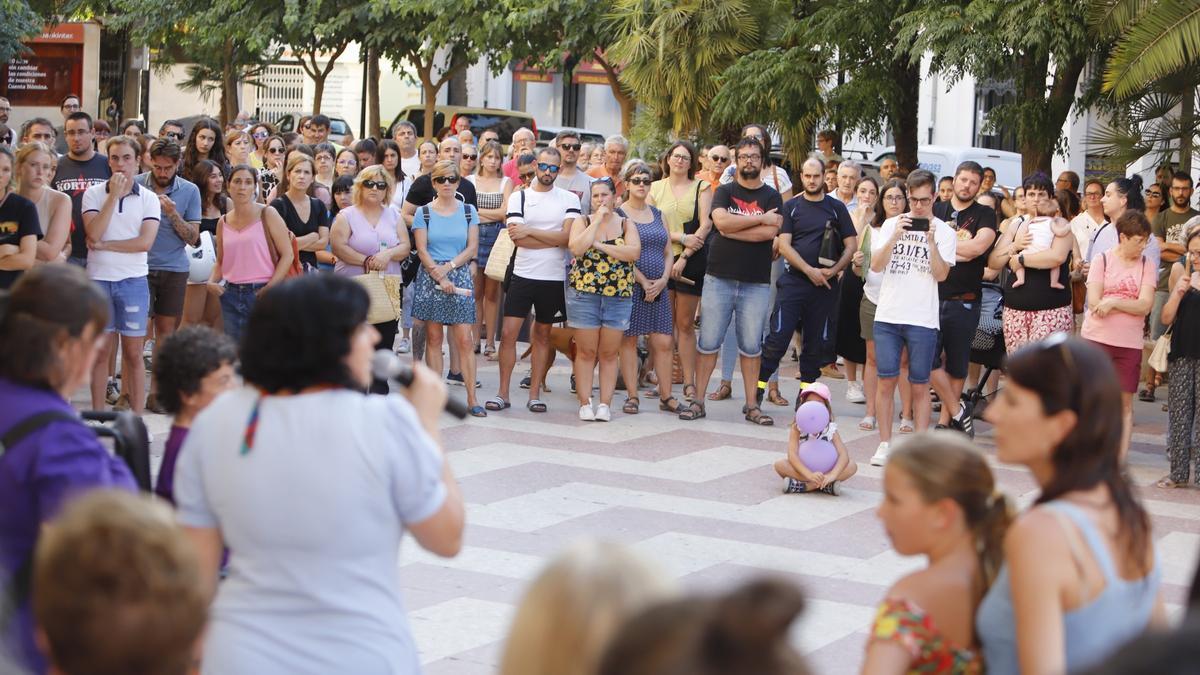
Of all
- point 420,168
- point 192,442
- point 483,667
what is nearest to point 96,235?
point 420,168

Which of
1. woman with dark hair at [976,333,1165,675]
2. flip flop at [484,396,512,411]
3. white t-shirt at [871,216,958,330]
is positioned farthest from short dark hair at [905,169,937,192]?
woman with dark hair at [976,333,1165,675]

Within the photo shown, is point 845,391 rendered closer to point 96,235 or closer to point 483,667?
point 96,235

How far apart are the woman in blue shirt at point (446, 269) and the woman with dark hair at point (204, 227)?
1.47m

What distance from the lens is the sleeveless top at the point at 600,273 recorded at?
36.8ft

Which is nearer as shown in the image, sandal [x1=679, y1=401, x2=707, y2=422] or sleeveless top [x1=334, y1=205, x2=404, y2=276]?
sleeveless top [x1=334, y1=205, x2=404, y2=276]

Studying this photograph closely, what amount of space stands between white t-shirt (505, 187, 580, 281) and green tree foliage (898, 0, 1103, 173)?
5.31 m

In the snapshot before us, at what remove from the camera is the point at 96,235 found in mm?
10148

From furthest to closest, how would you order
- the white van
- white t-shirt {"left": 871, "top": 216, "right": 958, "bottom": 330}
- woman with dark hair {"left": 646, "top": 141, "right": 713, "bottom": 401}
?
the white van < woman with dark hair {"left": 646, "top": 141, "right": 713, "bottom": 401} < white t-shirt {"left": 871, "top": 216, "right": 958, "bottom": 330}

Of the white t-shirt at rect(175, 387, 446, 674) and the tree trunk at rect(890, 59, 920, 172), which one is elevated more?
the tree trunk at rect(890, 59, 920, 172)

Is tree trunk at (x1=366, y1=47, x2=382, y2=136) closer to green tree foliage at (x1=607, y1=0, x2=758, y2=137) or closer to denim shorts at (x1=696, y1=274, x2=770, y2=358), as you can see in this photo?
green tree foliage at (x1=607, y1=0, x2=758, y2=137)

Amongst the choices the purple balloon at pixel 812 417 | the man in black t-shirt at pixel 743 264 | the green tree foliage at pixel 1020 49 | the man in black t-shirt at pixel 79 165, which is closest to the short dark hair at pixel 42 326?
the purple balloon at pixel 812 417

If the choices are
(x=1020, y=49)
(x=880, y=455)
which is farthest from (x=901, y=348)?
(x=1020, y=49)

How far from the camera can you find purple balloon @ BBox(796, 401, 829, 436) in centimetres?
905

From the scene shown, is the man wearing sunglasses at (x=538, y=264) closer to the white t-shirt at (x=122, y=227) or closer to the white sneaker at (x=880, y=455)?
the white t-shirt at (x=122, y=227)
